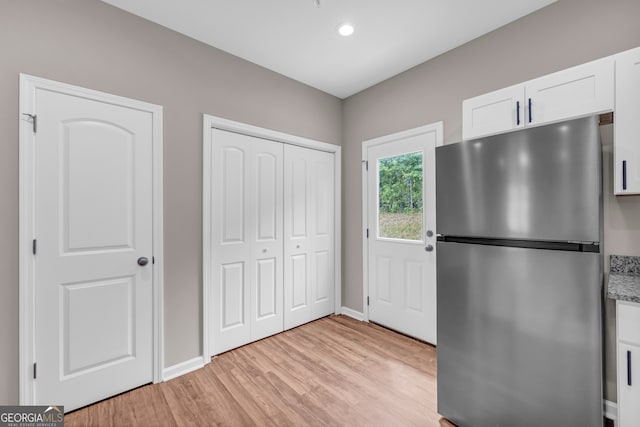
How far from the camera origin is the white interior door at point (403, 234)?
8.70 ft

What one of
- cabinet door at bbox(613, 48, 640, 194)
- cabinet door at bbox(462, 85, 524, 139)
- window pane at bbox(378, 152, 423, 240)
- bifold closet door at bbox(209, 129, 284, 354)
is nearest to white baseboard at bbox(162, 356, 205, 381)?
bifold closet door at bbox(209, 129, 284, 354)

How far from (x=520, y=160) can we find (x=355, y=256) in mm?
2218

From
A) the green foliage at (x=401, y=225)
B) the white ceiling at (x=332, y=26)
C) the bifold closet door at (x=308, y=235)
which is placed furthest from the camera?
the bifold closet door at (x=308, y=235)

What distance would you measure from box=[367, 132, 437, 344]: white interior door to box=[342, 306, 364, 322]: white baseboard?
0.45 feet

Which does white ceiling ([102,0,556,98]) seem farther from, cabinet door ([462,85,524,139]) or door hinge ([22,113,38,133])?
door hinge ([22,113,38,133])

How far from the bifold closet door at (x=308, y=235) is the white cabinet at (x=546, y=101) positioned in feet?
5.53

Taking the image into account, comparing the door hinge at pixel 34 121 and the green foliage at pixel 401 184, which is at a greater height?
the door hinge at pixel 34 121

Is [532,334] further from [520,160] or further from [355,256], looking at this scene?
[355,256]

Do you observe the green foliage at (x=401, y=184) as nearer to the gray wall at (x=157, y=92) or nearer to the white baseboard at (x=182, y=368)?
the gray wall at (x=157, y=92)

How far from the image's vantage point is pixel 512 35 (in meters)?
2.11

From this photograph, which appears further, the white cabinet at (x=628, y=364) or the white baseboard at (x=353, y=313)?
the white baseboard at (x=353, y=313)

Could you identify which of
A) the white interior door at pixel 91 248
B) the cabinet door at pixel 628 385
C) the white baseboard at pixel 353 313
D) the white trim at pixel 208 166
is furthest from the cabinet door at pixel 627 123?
the white interior door at pixel 91 248

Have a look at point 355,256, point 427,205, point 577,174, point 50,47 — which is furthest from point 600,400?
point 50,47

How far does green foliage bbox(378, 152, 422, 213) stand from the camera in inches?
109
